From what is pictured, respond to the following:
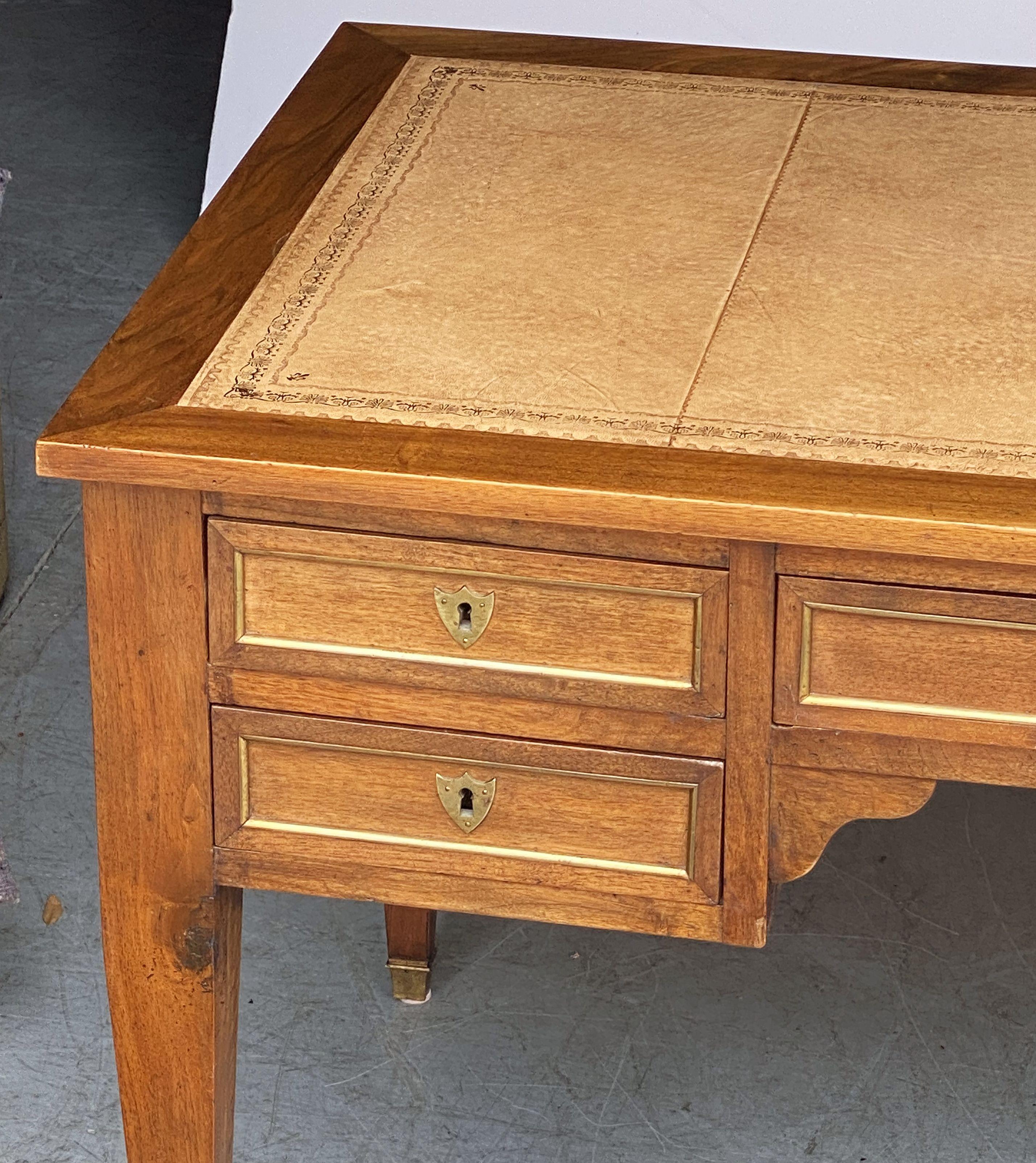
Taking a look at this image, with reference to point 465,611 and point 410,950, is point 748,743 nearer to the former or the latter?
point 465,611

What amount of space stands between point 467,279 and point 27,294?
2.22 m

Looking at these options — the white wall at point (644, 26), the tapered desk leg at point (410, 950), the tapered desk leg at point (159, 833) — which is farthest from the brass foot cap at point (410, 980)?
the white wall at point (644, 26)

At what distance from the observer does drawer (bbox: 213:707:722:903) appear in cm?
137

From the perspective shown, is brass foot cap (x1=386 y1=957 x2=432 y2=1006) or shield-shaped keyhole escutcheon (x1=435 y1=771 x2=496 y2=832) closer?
shield-shaped keyhole escutcheon (x1=435 y1=771 x2=496 y2=832)

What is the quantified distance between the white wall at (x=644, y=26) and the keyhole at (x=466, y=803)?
1.95 m

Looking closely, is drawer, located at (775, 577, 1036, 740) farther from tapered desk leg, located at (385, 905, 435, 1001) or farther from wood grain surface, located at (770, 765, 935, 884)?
tapered desk leg, located at (385, 905, 435, 1001)

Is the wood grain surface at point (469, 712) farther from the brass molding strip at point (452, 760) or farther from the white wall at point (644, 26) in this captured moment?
the white wall at point (644, 26)

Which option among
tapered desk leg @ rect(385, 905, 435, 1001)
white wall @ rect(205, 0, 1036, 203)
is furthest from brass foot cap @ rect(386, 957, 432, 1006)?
white wall @ rect(205, 0, 1036, 203)

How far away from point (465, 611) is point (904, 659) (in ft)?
1.01

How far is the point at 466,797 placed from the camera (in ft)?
4.60

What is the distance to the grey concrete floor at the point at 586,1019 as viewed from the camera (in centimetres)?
192

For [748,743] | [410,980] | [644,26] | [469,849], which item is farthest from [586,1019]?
[644,26]

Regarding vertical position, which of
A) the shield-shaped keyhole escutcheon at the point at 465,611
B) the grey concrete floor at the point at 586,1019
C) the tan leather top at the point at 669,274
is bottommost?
the grey concrete floor at the point at 586,1019

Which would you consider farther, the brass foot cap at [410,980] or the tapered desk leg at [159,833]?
the brass foot cap at [410,980]
